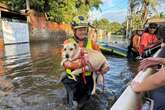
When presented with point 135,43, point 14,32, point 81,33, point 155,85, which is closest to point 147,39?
point 135,43

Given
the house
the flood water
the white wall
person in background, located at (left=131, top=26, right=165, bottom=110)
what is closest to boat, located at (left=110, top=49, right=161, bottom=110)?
person in background, located at (left=131, top=26, right=165, bottom=110)

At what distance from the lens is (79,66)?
16.8 feet

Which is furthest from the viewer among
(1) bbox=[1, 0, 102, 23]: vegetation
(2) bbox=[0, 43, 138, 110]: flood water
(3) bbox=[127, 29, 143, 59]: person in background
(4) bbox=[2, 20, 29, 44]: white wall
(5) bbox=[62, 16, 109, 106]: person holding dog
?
(1) bbox=[1, 0, 102, 23]: vegetation

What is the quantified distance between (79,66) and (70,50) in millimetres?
330

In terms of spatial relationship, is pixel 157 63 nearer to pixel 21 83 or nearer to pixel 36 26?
pixel 21 83

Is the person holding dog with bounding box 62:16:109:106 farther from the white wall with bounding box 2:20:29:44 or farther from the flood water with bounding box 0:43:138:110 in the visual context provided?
A: the white wall with bounding box 2:20:29:44

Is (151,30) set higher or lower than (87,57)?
higher

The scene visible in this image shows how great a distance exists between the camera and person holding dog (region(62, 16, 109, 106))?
5121 mm

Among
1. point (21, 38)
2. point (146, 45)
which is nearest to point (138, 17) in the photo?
point (21, 38)

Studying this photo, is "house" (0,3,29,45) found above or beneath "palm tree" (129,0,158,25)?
beneath

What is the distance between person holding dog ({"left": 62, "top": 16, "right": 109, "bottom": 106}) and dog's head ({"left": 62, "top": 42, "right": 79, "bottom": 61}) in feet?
0.30

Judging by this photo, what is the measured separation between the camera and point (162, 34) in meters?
4.16

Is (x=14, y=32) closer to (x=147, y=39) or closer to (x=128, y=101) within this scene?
(x=147, y=39)

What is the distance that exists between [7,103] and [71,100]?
1.84 m
